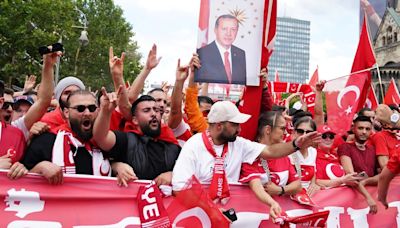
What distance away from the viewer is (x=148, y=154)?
4.47 metres

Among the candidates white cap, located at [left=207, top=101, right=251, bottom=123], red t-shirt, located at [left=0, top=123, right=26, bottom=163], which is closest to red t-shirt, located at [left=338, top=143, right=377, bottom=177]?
white cap, located at [left=207, top=101, right=251, bottom=123]

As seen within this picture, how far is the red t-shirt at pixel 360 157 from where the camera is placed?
5.73m

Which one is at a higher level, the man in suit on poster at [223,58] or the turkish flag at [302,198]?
the man in suit on poster at [223,58]

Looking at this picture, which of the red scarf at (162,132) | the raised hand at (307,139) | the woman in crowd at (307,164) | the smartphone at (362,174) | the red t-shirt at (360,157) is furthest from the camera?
the red t-shirt at (360,157)

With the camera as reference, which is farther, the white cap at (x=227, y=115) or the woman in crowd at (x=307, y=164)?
the woman in crowd at (x=307, y=164)

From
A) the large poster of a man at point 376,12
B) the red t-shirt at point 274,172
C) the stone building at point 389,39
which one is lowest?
the red t-shirt at point 274,172

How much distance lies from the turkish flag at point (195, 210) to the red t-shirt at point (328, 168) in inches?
71.7

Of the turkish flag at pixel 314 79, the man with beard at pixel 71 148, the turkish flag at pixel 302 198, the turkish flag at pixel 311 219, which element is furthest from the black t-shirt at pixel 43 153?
the turkish flag at pixel 314 79

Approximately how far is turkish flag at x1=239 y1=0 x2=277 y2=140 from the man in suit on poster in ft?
0.60

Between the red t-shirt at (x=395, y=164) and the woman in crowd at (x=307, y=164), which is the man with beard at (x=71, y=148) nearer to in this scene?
the woman in crowd at (x=307, y=164)

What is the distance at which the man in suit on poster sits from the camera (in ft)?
16.6

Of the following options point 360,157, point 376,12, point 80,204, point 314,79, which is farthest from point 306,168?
point 376,12

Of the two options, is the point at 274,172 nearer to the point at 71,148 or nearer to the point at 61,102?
the point at 71,148

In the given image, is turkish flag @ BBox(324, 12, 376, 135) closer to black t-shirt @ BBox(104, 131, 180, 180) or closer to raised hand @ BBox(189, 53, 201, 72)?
raised hand @ BBox(189, 53, 201, 72)
